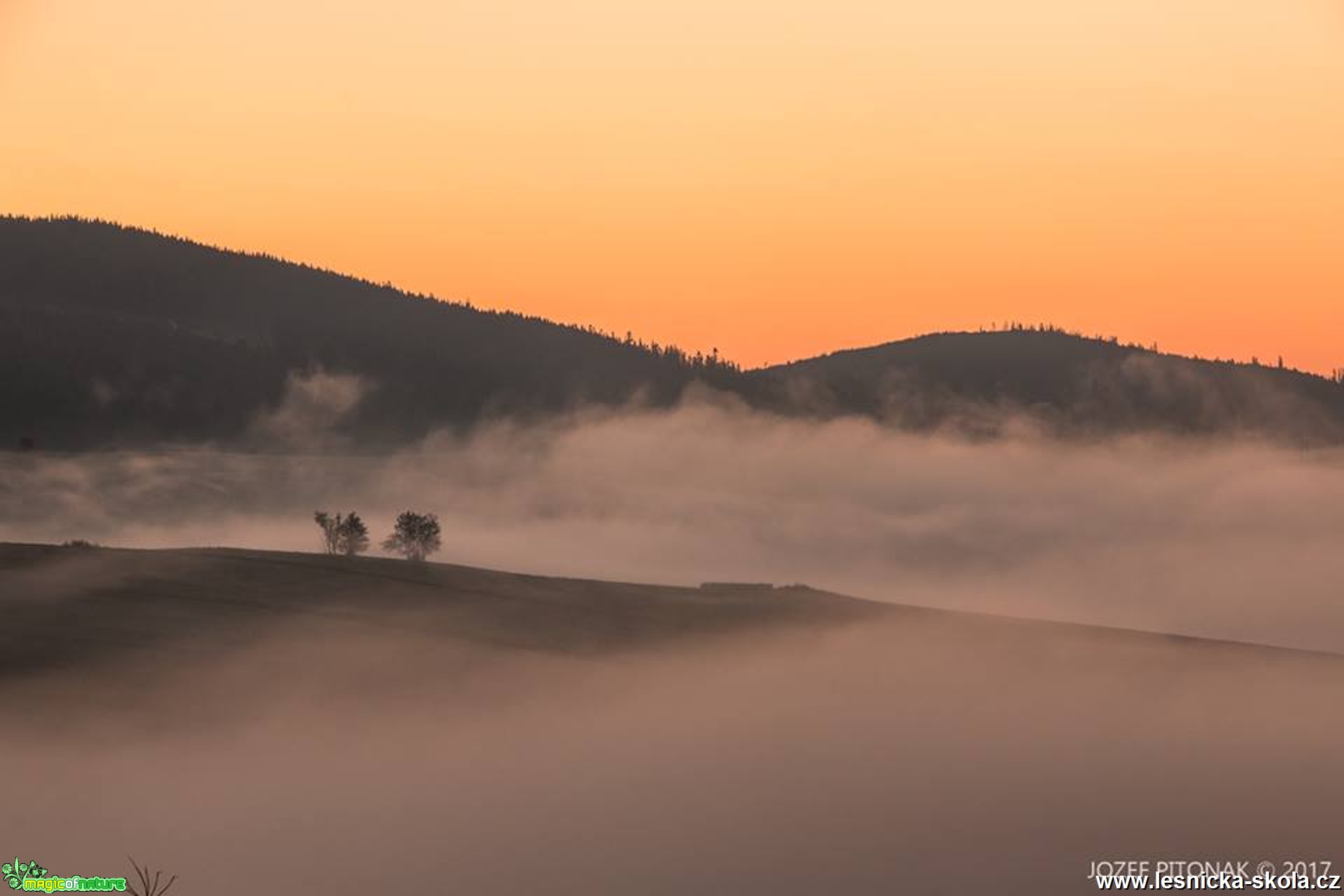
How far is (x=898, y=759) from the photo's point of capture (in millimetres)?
113250

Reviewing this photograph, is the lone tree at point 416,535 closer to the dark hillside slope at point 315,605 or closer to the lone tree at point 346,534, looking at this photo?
the lone tree at point 346,534

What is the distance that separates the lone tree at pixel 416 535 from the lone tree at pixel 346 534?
2.89m

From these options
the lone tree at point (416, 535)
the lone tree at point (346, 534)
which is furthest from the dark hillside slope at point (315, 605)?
the lone tree at point (416, 535)

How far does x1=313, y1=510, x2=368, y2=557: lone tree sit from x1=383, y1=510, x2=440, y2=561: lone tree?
2.89 meters

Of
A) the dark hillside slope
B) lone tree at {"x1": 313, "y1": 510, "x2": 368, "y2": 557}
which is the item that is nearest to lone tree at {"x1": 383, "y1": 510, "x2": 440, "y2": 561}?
lone tree at {"x1": 313, "y1": 510, "x2": 368, "y2": 557}

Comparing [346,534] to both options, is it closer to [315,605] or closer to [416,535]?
[416,535]

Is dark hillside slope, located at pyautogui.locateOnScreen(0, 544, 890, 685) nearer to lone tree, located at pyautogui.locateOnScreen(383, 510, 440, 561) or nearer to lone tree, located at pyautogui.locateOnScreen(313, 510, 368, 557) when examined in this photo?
lone tree, located at pyautogui.locateOnScreen(313, 510, 368, 557)

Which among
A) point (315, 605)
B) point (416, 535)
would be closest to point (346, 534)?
point (416, 535)

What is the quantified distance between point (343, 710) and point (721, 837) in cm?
2580

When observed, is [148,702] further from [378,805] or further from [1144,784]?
[1144,784]

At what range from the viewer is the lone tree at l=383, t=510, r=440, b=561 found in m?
189

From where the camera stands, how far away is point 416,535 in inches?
7446

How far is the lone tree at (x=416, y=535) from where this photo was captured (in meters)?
189

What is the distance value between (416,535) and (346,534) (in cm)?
709
